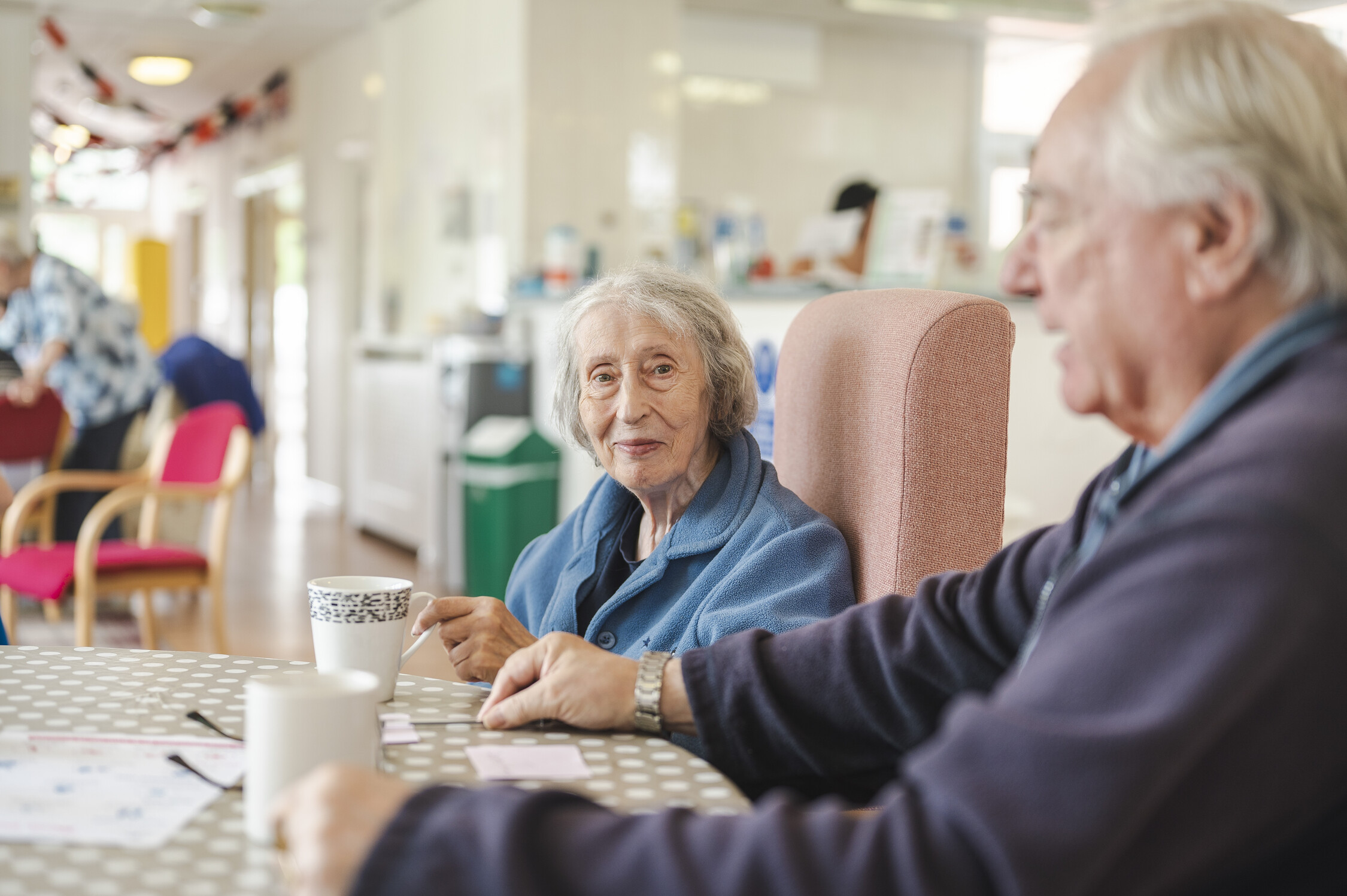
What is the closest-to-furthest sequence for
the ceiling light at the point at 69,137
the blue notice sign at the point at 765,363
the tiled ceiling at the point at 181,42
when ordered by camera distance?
the blue notice sign at the point at 765,363, the tiled ceiling at the point at 181,42, the ceiling light at the point at 69,137

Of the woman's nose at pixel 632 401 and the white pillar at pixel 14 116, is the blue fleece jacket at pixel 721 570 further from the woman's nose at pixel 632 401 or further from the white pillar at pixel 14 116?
the white pillar at pixel 14 116

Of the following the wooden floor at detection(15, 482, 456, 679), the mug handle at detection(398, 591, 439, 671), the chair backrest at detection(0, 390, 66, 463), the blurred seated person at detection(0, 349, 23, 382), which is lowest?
the wooden floor at detection(15, 482, 456, 679)

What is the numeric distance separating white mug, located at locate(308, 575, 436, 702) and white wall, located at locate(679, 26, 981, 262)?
6458 millimetres

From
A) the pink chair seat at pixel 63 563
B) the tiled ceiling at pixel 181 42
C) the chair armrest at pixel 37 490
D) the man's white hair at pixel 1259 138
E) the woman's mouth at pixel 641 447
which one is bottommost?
the pink chair seat at pixel 63 563

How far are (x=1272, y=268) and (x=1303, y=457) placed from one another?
137mm

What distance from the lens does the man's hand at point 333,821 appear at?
0.68 meters

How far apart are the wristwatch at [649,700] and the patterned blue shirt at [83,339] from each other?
4247 millimetres

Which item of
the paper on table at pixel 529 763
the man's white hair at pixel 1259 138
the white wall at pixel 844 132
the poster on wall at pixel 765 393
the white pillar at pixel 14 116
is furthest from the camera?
the white wall at pixel 844 132

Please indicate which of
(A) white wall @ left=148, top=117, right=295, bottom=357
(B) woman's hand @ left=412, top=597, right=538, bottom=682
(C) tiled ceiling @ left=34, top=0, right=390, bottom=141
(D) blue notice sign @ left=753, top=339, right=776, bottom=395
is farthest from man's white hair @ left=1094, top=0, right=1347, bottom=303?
(A) white wall @ left=148, top=117, right=295, bottom=357

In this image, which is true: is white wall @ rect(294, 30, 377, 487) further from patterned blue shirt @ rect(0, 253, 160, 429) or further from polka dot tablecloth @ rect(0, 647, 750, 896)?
polka dot tablecloth @ rect(0, 647, 750, 896)

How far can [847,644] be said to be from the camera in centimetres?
111

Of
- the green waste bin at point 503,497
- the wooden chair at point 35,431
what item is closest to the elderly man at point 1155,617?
the green waste bin at point 503,497

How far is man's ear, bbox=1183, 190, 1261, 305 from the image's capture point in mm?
703

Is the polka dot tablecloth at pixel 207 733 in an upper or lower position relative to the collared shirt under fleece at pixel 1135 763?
lower
